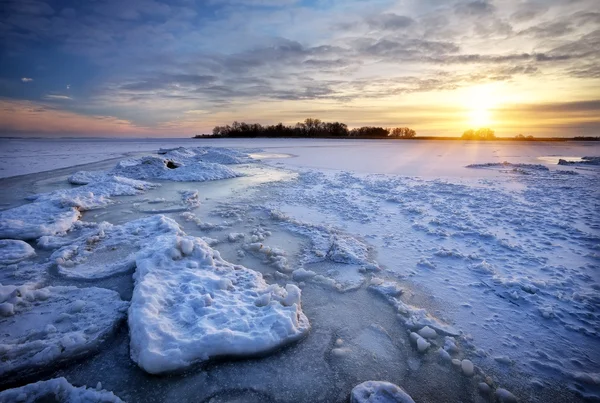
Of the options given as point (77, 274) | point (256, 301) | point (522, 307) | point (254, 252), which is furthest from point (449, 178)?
point (77, 274)

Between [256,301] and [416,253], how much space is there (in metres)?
2.84

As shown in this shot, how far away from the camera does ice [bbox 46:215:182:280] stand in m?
3.75

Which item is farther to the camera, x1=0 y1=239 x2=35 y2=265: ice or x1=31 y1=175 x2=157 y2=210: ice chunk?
x1=31 y1=175 x2=157 y2=210: ice chunk

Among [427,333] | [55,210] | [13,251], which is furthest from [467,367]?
[55,210]

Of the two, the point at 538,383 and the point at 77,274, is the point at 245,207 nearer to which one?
the point at 77,274

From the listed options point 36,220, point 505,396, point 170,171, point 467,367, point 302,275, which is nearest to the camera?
point 505,396

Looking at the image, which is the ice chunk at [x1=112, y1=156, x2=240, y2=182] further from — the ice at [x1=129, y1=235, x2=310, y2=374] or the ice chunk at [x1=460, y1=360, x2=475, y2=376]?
the ice chunk at [x1=460, y1=360, x2=475, y2=376]

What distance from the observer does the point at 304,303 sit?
3.20 meters

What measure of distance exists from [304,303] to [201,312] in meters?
1.14

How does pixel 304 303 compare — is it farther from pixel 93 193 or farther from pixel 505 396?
pixel 93 193

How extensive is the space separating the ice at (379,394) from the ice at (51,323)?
2296 mm

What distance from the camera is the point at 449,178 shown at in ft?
38.8

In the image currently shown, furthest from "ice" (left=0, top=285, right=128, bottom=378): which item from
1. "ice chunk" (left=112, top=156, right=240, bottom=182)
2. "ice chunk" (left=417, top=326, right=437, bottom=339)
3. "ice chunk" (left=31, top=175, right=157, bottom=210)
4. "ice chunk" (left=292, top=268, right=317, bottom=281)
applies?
"ice chunk" (left=112, top=156, right=240, bottom=182)

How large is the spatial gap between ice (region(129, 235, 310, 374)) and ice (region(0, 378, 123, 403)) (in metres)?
0.30
